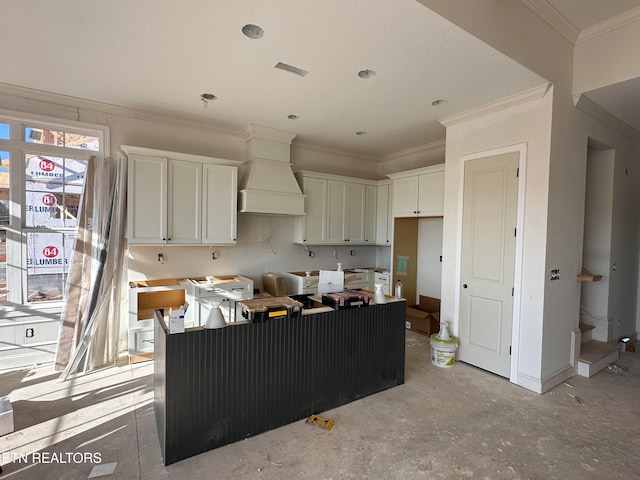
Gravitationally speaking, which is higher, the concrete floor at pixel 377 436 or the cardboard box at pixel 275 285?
the cardboard box at pixel 275 285

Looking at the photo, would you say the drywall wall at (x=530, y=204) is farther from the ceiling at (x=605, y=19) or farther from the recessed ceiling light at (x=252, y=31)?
the recessed ceiling light at (x=252, y=31)

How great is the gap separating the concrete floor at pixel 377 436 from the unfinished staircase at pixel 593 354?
0.22 meters

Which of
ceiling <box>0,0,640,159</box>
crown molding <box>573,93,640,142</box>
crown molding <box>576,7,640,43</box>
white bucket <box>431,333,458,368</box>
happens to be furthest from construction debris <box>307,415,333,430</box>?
crown molding <box>576,7,640,43</box>

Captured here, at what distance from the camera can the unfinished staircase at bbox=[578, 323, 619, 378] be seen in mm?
3320

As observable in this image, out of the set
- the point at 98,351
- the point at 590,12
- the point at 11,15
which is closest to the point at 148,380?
the point at 98,351

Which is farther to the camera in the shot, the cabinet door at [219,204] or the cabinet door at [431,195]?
the cabinet door at [431,195]

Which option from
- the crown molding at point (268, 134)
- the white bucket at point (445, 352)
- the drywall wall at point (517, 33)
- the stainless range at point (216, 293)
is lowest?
the white bucket at point (445, 352)

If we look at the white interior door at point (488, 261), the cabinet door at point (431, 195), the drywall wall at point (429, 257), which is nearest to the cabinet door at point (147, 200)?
the cabinet door at point (431, 195)

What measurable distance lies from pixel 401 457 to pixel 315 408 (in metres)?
0.74

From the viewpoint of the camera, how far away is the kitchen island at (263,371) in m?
1.99

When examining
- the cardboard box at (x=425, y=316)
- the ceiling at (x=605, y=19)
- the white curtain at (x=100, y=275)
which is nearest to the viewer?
the ceiling at (x=605, y=19)

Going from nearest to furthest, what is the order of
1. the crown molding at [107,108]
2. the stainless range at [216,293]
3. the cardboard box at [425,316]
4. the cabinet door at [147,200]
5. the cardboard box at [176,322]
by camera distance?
the cardboard box at [176,322], the crown molding at [107,108], the cabinet door at [147,200], the stainless range at [216,293], the cardboard box at [425,316]

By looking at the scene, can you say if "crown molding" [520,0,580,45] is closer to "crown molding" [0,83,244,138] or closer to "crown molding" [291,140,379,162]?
"crown molding" [291,140,379,162]

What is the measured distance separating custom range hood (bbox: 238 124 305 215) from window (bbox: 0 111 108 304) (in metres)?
1.65
